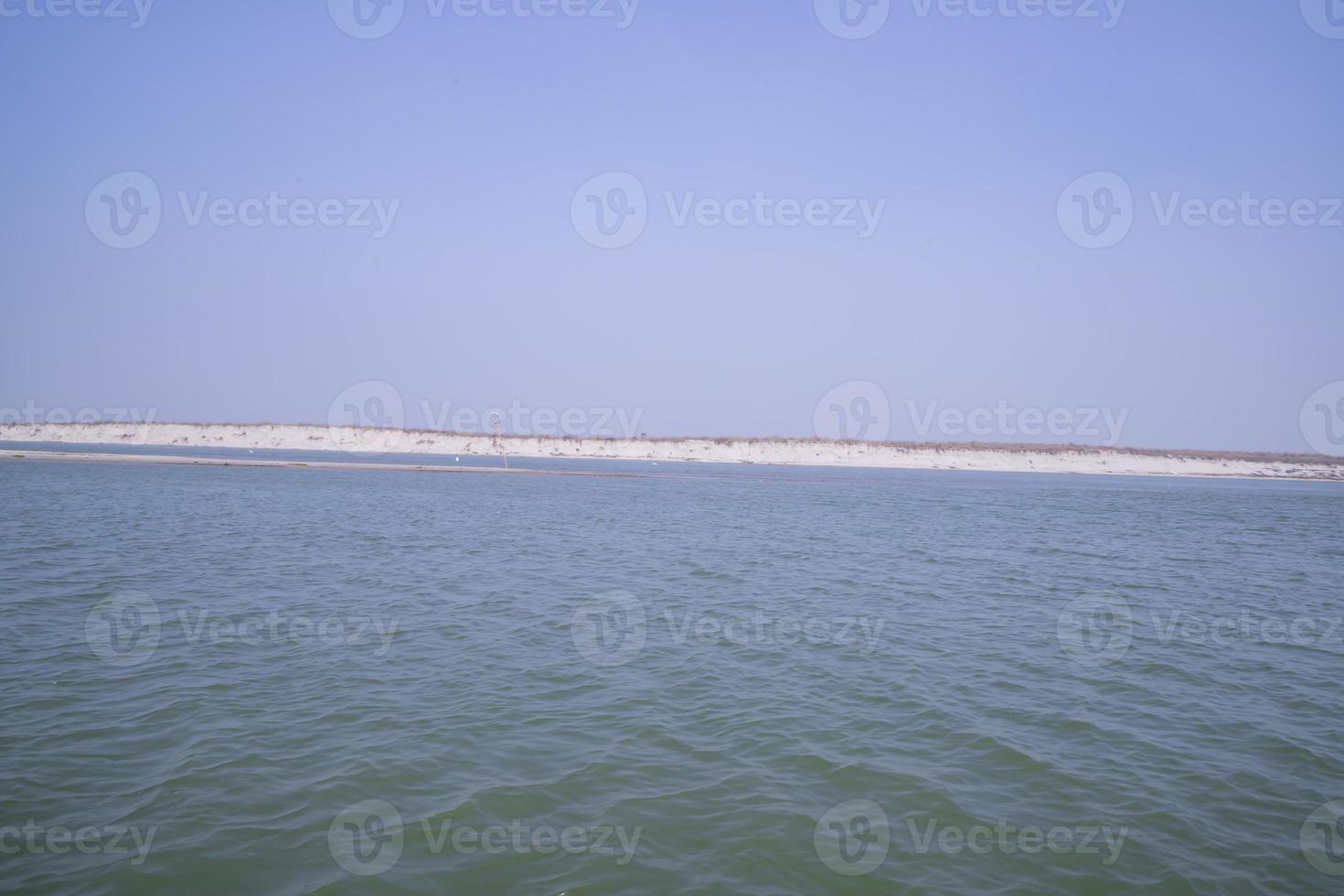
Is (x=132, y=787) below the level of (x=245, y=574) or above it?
below

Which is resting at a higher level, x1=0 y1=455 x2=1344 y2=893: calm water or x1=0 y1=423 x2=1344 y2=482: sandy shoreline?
x1=0 y1=423 x2=1344 y2=482: sandy shoreline

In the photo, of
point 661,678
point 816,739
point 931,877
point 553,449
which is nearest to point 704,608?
point 661,678

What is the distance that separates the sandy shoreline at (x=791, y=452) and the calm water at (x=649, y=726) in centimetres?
11300

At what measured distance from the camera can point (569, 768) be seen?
731 centimetres

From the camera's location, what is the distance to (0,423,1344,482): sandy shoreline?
13275 cm

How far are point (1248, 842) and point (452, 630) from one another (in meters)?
10.7

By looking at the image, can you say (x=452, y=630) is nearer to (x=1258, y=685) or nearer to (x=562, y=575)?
(x=562, y=575)

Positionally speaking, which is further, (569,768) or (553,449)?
(553,449)

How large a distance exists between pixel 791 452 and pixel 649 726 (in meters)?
130

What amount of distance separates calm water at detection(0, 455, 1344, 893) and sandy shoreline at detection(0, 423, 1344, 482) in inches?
4449

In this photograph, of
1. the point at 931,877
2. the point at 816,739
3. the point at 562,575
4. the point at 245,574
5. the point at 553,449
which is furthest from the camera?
the point at 553,449

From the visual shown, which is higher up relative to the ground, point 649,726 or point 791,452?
point 791,452

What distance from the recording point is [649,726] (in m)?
8.52

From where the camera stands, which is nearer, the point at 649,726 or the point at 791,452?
the point at 649,726
